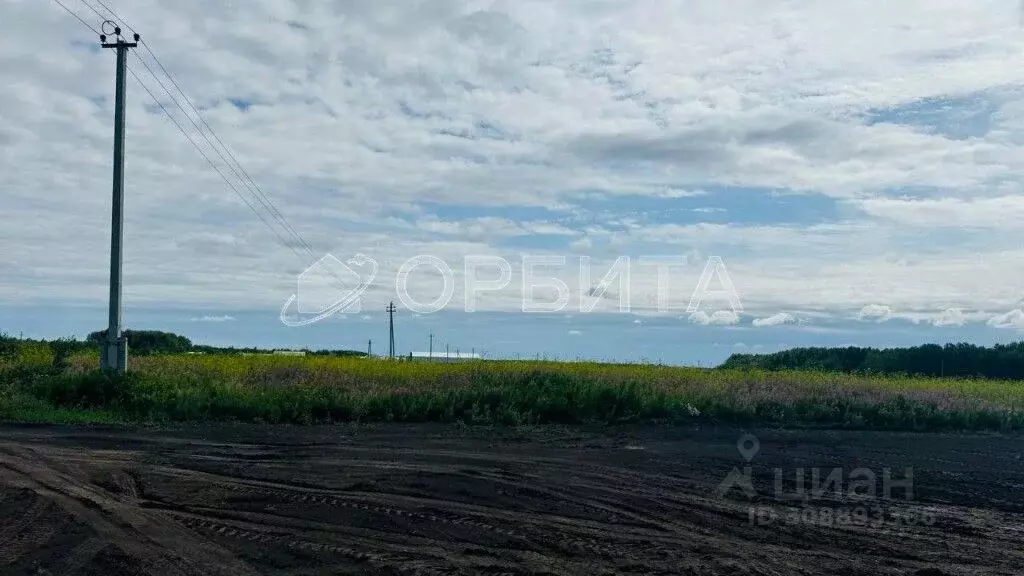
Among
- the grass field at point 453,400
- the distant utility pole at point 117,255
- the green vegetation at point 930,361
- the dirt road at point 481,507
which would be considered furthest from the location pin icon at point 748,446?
the green vegetation at point 930,361

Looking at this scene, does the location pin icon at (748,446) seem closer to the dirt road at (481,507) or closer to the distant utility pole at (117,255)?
the dirt road at (481,507)

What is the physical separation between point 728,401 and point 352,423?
892 cm

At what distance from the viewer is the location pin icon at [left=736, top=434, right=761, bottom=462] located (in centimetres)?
1501

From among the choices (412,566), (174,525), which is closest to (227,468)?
(174,525)

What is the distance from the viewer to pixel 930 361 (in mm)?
53469

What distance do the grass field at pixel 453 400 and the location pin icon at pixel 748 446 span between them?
274 cm

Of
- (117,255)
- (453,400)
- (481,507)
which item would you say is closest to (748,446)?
(453,400)

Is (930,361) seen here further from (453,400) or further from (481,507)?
(481,507)

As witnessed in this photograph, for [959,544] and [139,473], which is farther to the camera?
[139,473]

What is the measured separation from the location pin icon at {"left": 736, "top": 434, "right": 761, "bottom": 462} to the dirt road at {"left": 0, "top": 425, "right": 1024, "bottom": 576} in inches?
5.0

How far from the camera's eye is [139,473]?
1166 centimetres

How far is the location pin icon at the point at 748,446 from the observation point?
49.2 ft

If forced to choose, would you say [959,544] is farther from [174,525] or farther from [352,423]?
[352,423]

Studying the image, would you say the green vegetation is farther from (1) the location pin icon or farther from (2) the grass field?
(1) the location pin icon
